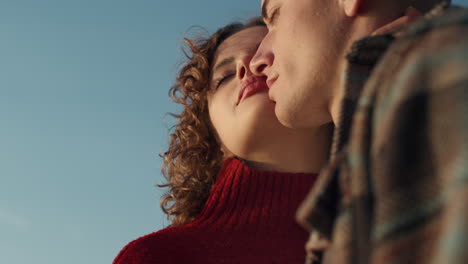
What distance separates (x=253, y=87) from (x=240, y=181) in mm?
Answer: 483

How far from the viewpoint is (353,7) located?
1.55 metres

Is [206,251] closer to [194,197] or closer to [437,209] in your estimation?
[194,197]

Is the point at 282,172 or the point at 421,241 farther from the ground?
the point at 421,241

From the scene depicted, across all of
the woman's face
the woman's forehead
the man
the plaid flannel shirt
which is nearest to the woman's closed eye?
the woman's face

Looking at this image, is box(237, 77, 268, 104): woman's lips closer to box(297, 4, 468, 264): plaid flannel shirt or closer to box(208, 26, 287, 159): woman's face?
box(208, 26, 287, 159): woman's face

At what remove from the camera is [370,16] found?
154cm

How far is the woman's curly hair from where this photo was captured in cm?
321

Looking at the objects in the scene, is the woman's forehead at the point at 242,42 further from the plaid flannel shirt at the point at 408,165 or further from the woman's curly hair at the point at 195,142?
the plaid flannel shirt at the point at 408,165

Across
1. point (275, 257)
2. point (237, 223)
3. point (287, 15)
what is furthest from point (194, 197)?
point (287, 15)

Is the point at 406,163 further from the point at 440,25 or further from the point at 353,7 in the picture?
the point at 353,7

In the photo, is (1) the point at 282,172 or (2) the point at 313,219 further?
(1) the point at 282,172

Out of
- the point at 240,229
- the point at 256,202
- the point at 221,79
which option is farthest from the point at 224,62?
the point at 240,229

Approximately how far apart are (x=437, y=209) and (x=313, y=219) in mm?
188

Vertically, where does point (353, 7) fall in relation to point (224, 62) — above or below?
above
